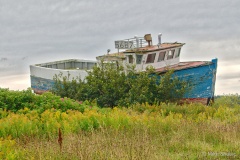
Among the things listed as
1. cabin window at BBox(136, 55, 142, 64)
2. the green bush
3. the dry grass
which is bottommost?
the dry grass

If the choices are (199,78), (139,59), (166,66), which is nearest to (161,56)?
(166,66)

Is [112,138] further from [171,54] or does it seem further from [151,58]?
[171,54]

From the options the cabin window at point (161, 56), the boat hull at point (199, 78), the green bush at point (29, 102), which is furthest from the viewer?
the cabin window at point (161, 56)

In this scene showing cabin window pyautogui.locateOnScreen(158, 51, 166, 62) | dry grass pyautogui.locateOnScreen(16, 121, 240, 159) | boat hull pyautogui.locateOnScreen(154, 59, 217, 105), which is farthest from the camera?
cabin window pyautogui.locateOnScreen(158, 51, 166, 62)

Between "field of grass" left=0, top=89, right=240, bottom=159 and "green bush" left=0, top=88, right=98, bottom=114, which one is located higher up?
"green bush" left=0, top=88, right=98, bottom=114

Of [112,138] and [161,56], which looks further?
[161,56]

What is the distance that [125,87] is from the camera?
14.5 m

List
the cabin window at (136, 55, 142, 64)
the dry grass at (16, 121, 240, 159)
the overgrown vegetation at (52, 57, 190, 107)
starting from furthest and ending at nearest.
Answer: the cabin window at (136, 55, 142, 64)
the overgrown vegetation at (52, 57, 190, 107)
the dry grass at (16, 121, 240, 159)

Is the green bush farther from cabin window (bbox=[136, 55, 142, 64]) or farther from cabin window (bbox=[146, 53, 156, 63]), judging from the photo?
cabin window (bbox=[146, 53, 156, 63])

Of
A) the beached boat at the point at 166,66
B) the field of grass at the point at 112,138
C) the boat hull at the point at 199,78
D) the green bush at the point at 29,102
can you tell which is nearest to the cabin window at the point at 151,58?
the beached boat at the point at 166,66

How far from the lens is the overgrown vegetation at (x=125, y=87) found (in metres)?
13.8

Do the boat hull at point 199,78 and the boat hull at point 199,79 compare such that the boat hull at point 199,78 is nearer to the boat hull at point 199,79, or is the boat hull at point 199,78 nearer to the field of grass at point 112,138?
the boat hull at point 199,79

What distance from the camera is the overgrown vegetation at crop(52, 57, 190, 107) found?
13828 mm

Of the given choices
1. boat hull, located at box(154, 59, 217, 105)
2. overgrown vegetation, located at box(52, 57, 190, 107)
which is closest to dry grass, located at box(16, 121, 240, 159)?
overgrown vegetation, located at box(52, 57, 190, 107)
